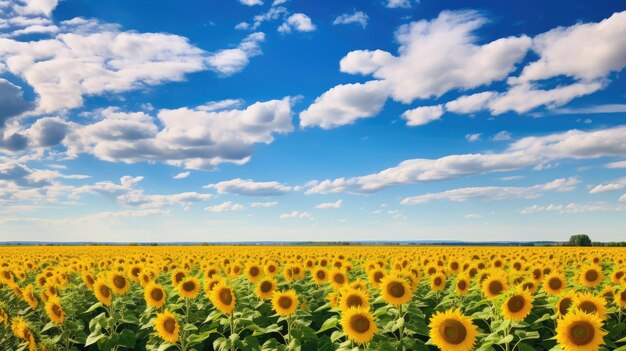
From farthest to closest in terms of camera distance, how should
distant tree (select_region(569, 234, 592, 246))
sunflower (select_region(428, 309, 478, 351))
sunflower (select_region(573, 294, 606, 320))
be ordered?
1. distant tree (select_region(569, 234, 592, 246))
2. sunflower (select_region(573, 294, 606, 320))
3. sunflower (select_region(428, 309, 478, 351))

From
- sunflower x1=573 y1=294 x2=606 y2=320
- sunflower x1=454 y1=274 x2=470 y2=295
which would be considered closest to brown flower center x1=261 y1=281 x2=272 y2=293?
sunflower x1=454 y1=274 x2=470 y2=295

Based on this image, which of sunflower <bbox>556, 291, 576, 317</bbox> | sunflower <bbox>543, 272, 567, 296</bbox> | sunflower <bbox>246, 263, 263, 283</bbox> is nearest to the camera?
sunflower <bbox>556, 291, 576, 317</bbox>

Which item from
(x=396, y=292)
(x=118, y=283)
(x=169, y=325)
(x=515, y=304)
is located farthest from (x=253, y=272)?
(x=515, y=304)

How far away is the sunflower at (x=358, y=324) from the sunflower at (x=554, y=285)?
499cm

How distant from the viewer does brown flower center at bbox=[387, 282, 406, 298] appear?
845 cm

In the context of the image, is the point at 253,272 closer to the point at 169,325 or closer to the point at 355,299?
the point at 169,325

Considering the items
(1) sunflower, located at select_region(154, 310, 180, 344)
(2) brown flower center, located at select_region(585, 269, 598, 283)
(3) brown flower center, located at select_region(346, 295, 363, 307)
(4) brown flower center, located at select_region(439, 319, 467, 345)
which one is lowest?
(1) sunflower, located at select_region(154, 310, 180, 344)

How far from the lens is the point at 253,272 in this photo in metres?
11.8

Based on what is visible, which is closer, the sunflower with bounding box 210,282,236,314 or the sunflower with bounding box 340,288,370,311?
the sunflower with bounding box 340,288,370,311

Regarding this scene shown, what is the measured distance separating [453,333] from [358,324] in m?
1.24

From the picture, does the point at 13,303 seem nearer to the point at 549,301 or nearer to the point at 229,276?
the point at 229,276

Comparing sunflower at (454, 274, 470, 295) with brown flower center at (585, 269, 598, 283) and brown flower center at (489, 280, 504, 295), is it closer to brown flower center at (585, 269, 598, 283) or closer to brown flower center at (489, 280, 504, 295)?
brown flower center at (489, 280, 504, 295)

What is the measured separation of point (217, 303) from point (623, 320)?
7.37 m

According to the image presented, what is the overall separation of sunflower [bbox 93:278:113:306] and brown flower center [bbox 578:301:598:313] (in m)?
8.58
